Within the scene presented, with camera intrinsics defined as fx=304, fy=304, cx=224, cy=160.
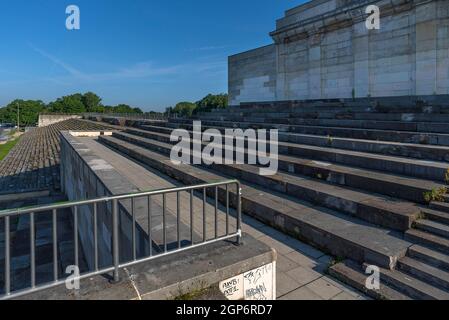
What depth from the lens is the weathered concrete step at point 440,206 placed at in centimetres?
375

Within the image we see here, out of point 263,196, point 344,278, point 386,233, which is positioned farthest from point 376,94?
point 344,278

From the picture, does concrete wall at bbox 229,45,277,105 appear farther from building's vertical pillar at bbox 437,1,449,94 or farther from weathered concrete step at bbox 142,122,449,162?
weathered concrete step at bbox 142,122,449,162

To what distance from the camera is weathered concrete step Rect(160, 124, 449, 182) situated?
4.54m

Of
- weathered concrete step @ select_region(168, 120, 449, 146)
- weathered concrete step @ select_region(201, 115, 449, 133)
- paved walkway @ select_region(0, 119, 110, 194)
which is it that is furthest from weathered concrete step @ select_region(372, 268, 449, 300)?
paved walkway @ select_region(0, 119, 110, 194)

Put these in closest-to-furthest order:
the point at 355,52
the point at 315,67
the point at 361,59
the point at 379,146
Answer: the point at 379,146
the point at 361,59
the point at 355,52
the point at 315,67

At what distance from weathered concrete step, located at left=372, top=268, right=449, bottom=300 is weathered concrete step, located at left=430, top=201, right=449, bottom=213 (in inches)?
50.0

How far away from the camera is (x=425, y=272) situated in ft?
9.66

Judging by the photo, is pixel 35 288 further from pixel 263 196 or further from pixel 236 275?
pixel 263 196

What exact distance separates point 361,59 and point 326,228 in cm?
1051

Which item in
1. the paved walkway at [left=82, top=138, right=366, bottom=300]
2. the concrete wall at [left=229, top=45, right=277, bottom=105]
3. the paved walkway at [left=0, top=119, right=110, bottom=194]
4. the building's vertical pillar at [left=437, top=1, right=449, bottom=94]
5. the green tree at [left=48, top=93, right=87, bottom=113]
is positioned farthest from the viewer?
the green tree at [left=48, top=93, right=87, bottom=113]

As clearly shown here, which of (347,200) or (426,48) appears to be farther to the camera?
(426,48)

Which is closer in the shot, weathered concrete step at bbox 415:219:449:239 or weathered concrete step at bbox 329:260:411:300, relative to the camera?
weathered concrete step at bbox 329:260:411:300

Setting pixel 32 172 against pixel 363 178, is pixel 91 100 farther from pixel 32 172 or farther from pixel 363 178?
pixel 363 178

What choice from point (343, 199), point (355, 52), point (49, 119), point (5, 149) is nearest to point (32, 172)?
point (355, 52)
